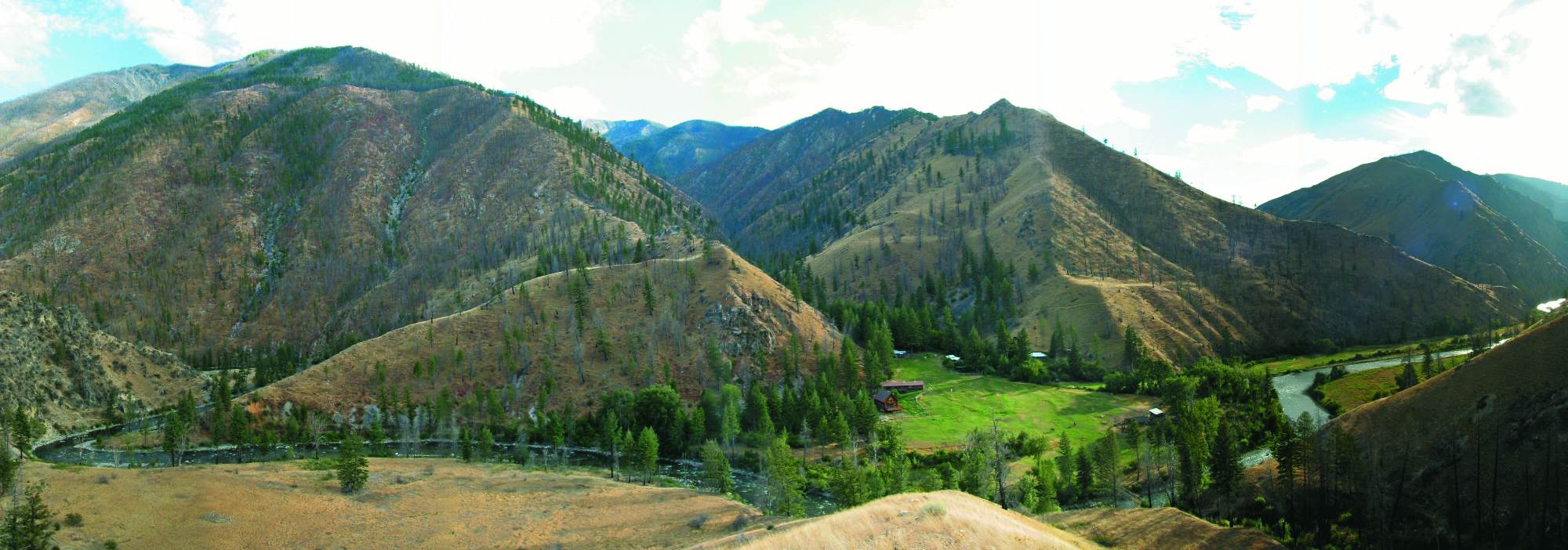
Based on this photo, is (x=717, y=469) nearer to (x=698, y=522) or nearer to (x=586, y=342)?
(x=698, y=522)

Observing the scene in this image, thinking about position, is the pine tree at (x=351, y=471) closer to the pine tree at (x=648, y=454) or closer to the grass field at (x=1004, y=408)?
the pine tree at (x=648, y=454)

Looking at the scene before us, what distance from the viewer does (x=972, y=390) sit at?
12812 centimetres

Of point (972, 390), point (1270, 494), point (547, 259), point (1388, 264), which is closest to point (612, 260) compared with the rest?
point (547, 259)

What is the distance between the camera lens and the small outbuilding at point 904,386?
126 metres

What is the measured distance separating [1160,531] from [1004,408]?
53.9 m

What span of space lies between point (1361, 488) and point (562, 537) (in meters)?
70.4

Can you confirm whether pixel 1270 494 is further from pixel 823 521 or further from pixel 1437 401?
pixel 823 521

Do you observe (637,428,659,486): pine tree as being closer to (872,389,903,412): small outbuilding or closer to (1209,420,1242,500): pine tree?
(872,389,903,412): small outbuilding

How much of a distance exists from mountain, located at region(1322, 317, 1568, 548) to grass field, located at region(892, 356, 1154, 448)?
38588 millimetres

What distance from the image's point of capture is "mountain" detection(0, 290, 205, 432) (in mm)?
112688

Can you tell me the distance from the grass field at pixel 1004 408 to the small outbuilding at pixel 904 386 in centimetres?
123

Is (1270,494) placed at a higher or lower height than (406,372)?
lower

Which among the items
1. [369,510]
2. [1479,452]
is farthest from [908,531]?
[369,510]

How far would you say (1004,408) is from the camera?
382 feet
